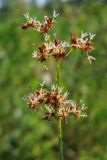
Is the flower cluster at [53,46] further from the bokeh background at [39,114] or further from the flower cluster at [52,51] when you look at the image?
the bokeh background at [39,114]

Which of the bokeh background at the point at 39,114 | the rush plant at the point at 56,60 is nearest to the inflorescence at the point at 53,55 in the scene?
the rush plant at the point at 56,60

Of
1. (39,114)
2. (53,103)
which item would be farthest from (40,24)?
(39,114)

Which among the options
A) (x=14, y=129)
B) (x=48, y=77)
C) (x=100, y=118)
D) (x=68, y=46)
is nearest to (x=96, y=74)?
(x=100, y=118)

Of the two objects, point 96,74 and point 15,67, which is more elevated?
point 15,67

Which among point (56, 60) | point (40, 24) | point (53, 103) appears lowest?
point (53, 103)

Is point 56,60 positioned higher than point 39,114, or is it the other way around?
point 39,114

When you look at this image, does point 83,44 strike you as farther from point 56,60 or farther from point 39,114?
point 39,114

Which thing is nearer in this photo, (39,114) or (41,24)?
(41,24)

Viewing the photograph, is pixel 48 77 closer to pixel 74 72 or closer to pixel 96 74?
pixel 74 72
